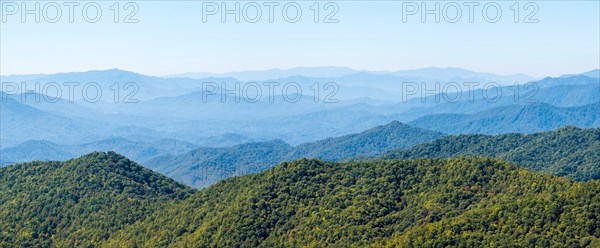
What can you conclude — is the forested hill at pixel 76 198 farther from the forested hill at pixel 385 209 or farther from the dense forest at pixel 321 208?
the forested hill at pixel 385 209

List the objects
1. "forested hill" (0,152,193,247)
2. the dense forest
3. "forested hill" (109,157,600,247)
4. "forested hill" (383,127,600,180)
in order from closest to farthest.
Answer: "forested hill" (109,157,600,247), the dense forest, "forested hill" (0,152,193,247), "forested hill" (383,127,600,180)

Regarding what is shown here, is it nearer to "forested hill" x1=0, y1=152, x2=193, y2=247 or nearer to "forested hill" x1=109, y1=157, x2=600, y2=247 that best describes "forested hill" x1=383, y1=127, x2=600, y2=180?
"forested hill" x1=109, y1=157, x2=600, y2=247

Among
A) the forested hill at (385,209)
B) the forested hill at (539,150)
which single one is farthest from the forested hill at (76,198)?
the forested hill at (539,150)

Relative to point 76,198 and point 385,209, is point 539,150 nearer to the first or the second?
point 385,209

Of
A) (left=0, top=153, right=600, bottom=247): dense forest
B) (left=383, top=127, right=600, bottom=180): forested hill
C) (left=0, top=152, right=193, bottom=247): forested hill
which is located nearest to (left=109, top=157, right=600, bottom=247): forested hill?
(left=0, top=153, right=600, bottom=247): dense forest

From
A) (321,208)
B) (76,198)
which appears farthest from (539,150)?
(76,198)

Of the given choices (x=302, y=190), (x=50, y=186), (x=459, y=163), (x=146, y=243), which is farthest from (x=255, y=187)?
(x=50, y=186)

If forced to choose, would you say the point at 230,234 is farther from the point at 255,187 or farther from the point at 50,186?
the point at 50,186
